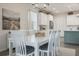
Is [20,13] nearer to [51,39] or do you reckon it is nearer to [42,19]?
[42,19]

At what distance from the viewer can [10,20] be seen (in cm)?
196

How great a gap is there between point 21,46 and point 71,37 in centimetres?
99

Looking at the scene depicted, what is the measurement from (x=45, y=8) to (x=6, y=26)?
31.7 inches

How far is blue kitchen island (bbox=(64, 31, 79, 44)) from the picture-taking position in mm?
1959

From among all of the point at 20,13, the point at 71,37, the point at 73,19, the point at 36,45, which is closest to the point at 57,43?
the point at 71,37

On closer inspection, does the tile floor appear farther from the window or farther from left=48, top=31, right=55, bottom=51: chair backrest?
the window

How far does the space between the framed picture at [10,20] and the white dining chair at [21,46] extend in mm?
148

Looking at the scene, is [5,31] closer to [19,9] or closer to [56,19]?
[19,9]

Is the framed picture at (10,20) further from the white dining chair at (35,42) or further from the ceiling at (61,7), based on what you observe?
the ceiling at (61,7)

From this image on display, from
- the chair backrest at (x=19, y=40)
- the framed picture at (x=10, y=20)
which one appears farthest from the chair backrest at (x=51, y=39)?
the framed picture at (x=10, y=20)

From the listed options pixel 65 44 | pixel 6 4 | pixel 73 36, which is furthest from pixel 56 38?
pixel 6 4

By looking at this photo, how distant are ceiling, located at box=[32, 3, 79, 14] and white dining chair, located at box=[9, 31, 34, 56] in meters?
0.67

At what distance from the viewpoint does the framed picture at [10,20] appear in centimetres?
193

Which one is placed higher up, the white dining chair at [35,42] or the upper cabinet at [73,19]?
the upper cabinet at [73,19]
